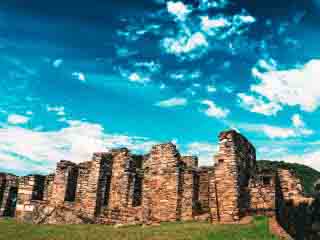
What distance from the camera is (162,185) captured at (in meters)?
25.2

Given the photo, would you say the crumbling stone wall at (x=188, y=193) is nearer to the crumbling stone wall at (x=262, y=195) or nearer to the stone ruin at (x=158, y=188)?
the stone ruin at (x=158, y=188)

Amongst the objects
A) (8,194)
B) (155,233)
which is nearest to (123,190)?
(155,233)

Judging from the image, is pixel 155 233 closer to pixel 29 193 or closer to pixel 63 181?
pixel 63 181

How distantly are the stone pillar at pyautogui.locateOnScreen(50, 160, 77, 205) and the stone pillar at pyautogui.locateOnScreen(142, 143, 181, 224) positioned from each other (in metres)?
7.18

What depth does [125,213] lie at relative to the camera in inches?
1031

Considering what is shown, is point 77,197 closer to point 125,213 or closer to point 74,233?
point 125,213

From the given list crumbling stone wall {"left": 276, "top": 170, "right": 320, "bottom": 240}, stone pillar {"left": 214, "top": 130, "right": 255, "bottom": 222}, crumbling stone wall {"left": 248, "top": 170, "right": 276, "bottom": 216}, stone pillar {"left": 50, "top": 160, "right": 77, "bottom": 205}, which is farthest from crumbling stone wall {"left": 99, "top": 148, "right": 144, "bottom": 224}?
crumbling stone wall {"left": 276, "top": 170, "right": 320, "bottom": 240}

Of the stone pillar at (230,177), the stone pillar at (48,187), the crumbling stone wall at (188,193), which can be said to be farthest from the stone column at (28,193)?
the stone pillar at (230,177)

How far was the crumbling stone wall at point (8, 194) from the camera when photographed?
34.3 metres

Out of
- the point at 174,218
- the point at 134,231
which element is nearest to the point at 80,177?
the point at 174,218

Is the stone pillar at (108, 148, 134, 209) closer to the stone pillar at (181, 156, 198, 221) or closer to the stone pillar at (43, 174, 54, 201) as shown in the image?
the stone pillar at (181, 156, 198, 221)

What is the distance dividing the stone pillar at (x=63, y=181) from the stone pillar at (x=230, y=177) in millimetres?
12878

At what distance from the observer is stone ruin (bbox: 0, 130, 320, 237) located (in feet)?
71.9

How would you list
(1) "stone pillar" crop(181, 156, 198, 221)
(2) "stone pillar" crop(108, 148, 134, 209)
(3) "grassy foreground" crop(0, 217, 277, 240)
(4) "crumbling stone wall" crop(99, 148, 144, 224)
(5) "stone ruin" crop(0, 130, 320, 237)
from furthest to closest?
(2) "stone pillar" crop(108, 148, 134, 209)
(4) "crumbling stone wall" crop(99, 148, 144, 224)
(1) "stone pillar" crop(181, 156, 198, 221)
(5) "stone ruin" crop(0, 130, 320, 237)
(3) "grassy foreground" crop(0, 217, 277, 240)
